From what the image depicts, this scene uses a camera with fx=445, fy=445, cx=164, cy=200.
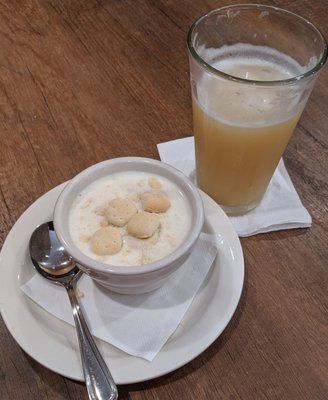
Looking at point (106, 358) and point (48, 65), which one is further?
point (48, 65)

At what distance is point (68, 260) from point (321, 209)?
48 cm

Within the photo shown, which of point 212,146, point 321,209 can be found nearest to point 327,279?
point 321,209

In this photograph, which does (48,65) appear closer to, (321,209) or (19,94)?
(19,94)

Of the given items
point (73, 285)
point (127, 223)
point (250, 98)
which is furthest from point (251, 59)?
point (73, 285)

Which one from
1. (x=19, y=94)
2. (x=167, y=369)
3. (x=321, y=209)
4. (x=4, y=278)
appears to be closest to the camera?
(x=167, y=369)

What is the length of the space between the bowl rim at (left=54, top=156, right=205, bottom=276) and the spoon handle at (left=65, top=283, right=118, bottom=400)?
0.10m

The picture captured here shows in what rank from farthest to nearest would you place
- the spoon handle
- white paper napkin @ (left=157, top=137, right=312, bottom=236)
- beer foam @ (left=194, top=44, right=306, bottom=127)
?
white paper napkin @ (left=157, top=137, right=312, bottom=236) → beer foam @ (left=194, top=44, right=306, bottom=127) → the spoon handle

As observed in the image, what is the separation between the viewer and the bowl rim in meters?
0.61

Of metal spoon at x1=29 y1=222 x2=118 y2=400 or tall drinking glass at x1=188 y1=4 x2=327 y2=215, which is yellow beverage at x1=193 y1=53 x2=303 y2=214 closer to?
tall drinking glass at x1=188 y1=4 x2=327 y2=215

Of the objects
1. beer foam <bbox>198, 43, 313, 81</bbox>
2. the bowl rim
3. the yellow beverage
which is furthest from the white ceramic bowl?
beer foam <bbox>198, 43, 313, 81</bbox>

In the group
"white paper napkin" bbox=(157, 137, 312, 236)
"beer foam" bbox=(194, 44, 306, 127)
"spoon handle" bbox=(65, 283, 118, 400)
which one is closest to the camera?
"spoon handle" bbox=(65, 283, 118, 400)

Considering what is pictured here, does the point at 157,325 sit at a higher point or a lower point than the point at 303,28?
lower

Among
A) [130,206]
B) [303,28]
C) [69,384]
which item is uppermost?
[303,28]

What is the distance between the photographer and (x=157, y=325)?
68 centimetres
